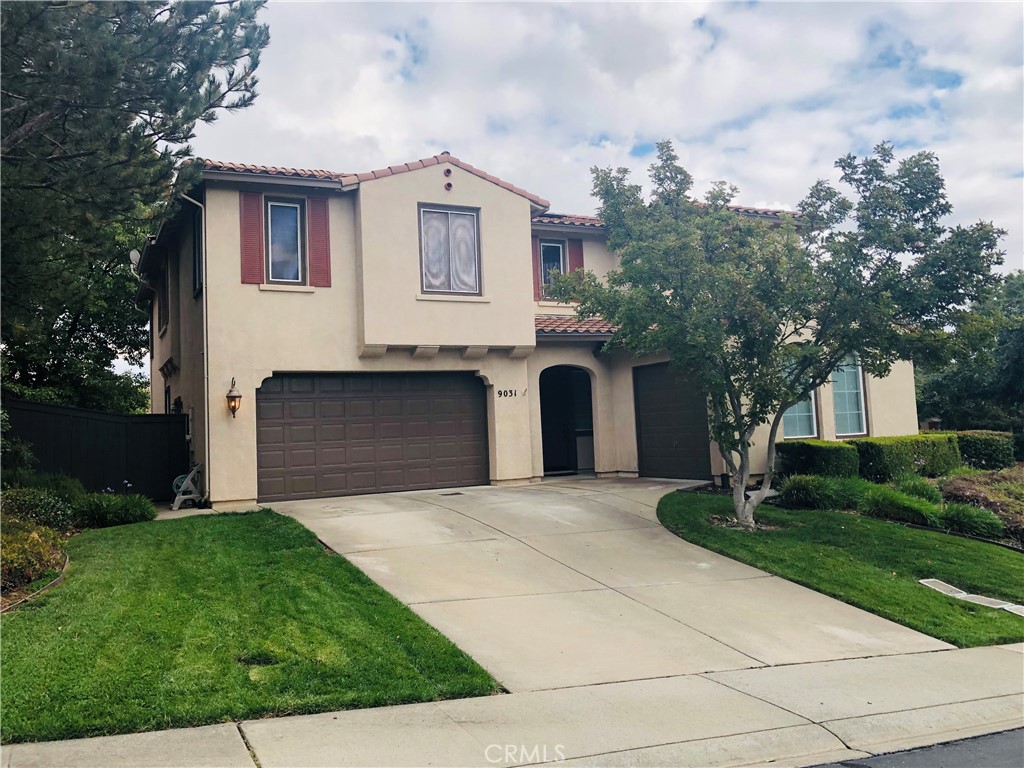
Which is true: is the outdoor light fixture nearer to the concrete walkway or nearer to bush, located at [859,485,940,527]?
the concrete walkway

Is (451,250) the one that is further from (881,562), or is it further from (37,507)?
(881,562)

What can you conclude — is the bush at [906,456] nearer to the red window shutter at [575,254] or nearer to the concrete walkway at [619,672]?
the concrete walkway at [619,672]

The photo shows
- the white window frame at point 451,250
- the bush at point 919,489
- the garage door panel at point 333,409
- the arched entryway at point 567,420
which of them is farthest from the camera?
the arched entryway at point 567,420

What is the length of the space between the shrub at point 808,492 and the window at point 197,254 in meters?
11.4

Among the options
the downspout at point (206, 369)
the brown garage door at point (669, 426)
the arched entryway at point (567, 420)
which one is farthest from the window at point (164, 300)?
the brown garage door at point (669, 426)

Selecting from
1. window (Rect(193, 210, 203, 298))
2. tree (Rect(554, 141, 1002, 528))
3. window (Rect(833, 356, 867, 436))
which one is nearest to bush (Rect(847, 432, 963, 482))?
window (Rect(833, 356, 867, 436))

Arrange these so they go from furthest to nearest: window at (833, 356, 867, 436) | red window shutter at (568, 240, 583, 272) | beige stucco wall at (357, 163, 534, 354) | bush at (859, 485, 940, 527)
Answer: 1. red window shutter at (568, 240, 583, 272)
2. window at (833, 356, 867, 436)
3. beige stucco wall at (357, 163, 534, 354)
4. bush at (859, 485, 940, 527)

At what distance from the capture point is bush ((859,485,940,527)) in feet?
43.5

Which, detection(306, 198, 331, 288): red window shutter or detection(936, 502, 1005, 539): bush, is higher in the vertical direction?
detection(306, 198, 331, 288): red window shutter

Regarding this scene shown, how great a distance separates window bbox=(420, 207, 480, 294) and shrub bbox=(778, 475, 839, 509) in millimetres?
7105

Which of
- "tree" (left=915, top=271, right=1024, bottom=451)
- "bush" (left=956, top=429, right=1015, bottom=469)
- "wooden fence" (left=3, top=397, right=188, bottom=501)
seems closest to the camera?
"wooden fence" (left=3, top=397, right=188, bottom=501)

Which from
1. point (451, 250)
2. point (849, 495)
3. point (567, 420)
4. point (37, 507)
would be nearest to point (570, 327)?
point (451, 250)

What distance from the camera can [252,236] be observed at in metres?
15.4

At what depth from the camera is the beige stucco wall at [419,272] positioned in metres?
15.9
